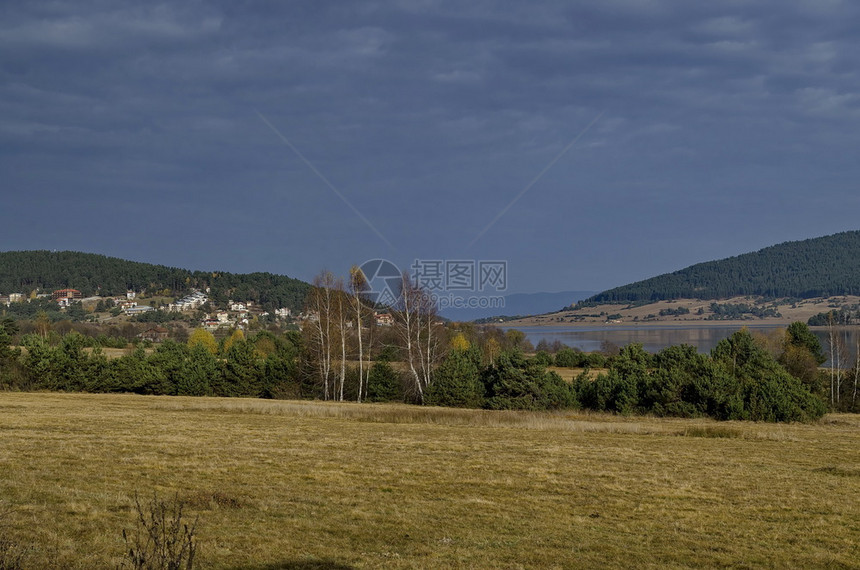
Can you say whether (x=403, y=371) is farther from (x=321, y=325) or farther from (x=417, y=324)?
Answer: (x=321, y=325)

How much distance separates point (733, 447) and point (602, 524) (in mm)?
14956

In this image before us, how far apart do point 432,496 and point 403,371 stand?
4119 cm

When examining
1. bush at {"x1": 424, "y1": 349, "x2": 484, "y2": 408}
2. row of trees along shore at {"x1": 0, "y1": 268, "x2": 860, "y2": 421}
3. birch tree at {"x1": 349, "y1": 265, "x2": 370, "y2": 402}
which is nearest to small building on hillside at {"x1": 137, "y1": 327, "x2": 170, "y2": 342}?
row of trees along shore at {"x1": 0, "y1": 268, "x2": 860, "y2": 421}

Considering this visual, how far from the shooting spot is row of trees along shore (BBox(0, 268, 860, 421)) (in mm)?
45031

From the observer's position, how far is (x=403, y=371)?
5594cm

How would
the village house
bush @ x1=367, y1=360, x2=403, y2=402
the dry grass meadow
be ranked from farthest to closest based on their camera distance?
the village house → bush @ x1=367, y1=360, x2=403, y2=402 → the dry grass meadow

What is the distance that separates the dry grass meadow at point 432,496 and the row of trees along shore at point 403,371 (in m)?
17.5

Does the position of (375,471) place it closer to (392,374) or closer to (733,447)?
(733,447)

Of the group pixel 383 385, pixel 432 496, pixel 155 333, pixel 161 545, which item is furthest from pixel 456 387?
pixel 155 333

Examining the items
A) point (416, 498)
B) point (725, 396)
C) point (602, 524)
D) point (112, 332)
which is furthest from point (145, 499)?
point (112, 332)

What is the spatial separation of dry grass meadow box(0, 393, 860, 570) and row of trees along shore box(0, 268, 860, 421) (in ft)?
57.3

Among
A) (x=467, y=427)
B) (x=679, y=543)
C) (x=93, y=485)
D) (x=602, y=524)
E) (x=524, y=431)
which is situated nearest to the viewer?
(x=679, y=543)

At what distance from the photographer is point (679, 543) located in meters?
11.4

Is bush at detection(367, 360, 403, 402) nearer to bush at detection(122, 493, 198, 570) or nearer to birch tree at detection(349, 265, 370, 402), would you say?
birch tree at detection(349, 265, 370, 402)
